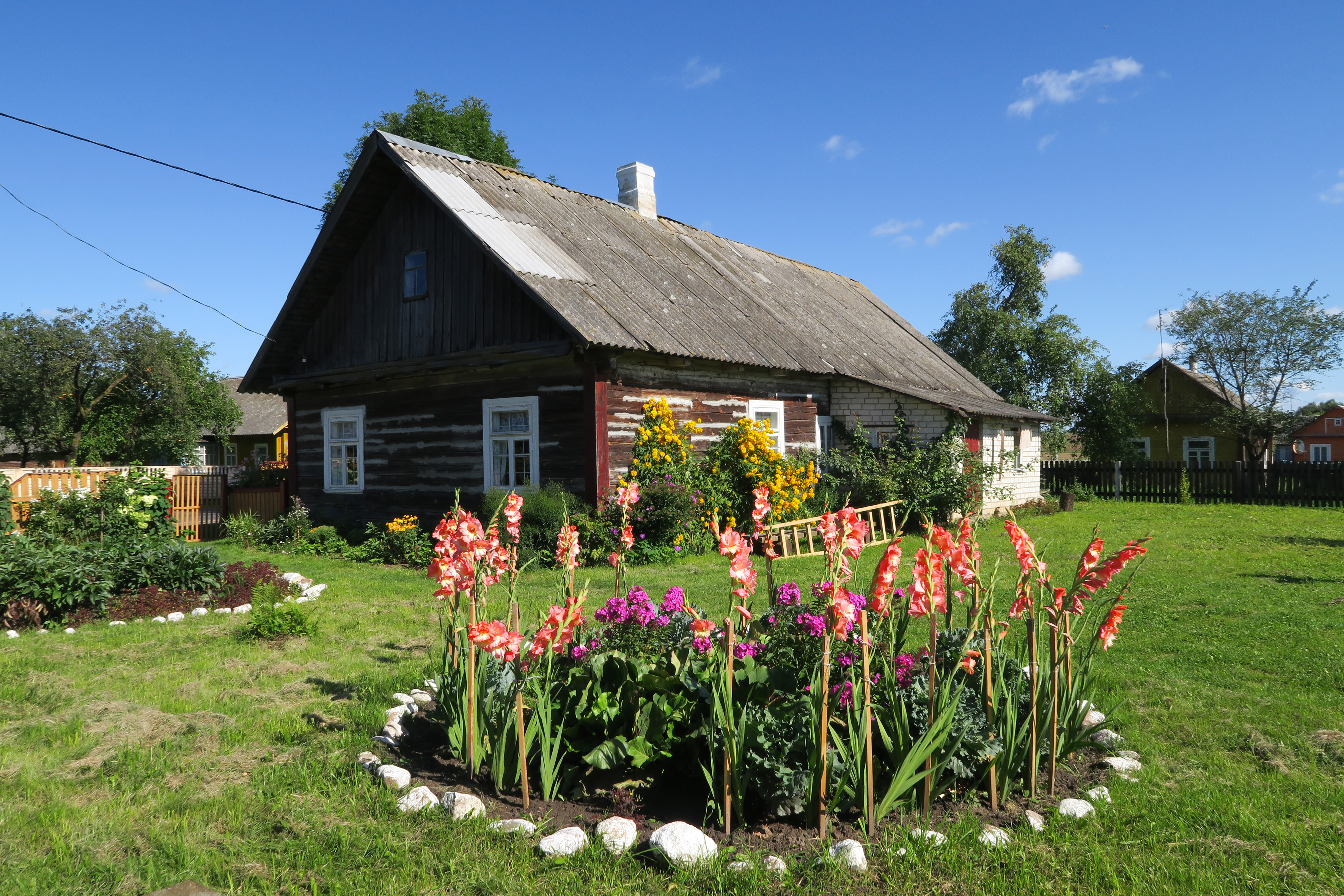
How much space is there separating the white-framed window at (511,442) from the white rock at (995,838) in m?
9.49

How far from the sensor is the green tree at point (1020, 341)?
28750mm

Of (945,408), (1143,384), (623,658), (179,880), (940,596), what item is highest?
(1143,384)

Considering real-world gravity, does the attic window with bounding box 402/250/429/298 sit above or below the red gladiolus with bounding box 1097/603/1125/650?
above

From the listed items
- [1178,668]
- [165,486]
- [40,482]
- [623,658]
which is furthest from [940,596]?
[40,482]

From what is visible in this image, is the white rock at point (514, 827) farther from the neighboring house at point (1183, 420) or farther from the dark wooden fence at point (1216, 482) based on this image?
the neighboring house at point (1183, 420)

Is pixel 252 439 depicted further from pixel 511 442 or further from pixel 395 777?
pixel 395 777

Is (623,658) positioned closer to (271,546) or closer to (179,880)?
(179,880)

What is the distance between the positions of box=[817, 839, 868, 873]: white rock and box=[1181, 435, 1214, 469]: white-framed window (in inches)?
1419

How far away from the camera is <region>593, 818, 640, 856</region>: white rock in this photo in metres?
3.16

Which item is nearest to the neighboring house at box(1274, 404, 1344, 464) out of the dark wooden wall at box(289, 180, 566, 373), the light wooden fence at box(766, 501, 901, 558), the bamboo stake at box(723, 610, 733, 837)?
the light wooden fence at box(766, 501, 901, 558)

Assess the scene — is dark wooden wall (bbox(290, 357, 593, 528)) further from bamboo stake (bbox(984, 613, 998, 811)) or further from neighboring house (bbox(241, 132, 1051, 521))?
bamboo stake (bbox(984, 613, 998, 811))

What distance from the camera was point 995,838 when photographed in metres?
3.13

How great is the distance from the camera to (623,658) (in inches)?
155

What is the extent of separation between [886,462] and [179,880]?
556 inches
